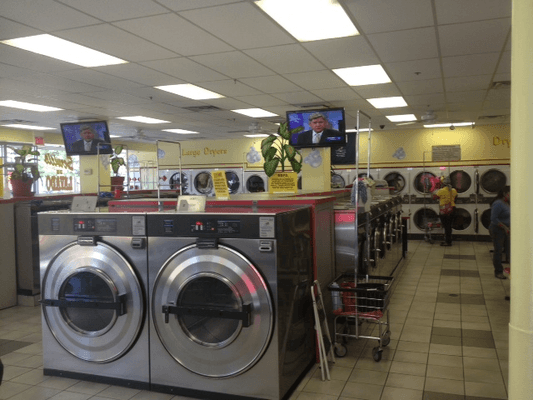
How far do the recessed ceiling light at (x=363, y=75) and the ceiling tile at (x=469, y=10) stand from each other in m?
1.79

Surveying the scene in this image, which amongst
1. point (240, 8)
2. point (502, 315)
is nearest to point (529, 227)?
point (240, 8)

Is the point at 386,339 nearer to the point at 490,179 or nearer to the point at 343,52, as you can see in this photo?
the point at 343,52

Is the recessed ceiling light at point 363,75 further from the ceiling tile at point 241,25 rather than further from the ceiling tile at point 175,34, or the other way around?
the ceiling tile at point 175,34

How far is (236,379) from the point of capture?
11.1 feet

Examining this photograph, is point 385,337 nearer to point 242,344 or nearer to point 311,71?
point 242,344

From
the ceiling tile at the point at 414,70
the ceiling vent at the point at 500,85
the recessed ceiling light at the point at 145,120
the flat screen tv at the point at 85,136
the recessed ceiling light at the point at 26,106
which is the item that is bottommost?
the flat screen tv at the point at 85,136

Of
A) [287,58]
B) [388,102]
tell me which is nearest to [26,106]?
[287,58]

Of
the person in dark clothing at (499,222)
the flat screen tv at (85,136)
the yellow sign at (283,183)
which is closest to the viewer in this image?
the yellow sign at (283,183)

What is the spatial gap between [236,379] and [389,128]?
427 inches

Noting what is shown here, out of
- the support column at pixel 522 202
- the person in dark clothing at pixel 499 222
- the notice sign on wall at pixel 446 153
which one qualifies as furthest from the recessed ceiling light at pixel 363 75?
the notice sign on wall at pixel 446 153

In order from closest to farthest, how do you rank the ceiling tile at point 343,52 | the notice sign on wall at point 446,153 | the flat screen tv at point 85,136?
the ceiling tile at point 343,52 → the flat screen tv at point 85,136 → the notice sign on wall at point 446,153

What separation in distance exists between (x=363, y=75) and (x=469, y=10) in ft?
8.34

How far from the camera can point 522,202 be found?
1.94m

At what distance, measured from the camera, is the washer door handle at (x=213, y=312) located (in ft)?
10.7
